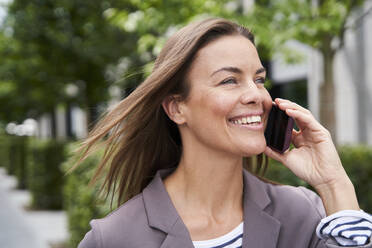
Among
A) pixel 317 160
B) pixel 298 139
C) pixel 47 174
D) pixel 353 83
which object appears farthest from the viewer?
pixel 47 174

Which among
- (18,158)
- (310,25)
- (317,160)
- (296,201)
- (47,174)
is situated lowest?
(47,174)

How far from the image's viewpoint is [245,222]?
1.83m

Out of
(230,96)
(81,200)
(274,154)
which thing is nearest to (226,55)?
(230,96)

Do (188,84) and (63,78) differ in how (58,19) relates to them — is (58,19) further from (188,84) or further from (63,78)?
(188,84)

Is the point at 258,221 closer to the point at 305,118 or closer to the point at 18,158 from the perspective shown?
the point at 305,118

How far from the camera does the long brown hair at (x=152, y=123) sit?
1.84 meters

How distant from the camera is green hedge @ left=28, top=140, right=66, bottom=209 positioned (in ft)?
38.5

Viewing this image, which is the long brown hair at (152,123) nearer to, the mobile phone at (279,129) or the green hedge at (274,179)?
the mobile phone at (279,129)

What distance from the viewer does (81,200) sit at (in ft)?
19.7

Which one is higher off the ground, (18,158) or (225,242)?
(225,242)

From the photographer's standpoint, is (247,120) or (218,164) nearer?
(247,120)

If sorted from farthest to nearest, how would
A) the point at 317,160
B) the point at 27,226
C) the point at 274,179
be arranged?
the point at 27,226 → the point at 274,179 → the point at 317,160

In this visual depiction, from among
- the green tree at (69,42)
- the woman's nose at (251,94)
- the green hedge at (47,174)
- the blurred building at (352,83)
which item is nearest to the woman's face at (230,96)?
the woman's nose at (251,94)

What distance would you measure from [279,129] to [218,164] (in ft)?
0.88
